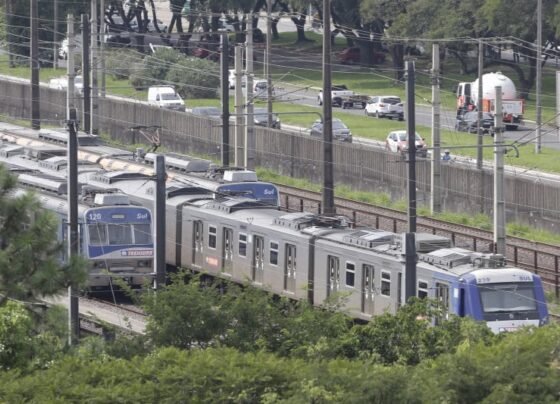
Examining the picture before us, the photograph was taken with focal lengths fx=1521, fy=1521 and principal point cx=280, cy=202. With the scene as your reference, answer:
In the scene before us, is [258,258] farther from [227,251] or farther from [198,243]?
[198,243]

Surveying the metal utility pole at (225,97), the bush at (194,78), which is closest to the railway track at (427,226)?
the metal utility pole at (225,97)

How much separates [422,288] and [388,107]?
46.4 m

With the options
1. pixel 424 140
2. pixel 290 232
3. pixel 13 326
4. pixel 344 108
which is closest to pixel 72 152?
pixel 290 232

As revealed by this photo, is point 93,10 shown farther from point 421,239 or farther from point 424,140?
point 421,239

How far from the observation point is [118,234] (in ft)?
118

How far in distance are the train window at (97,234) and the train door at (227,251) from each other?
2785 mm

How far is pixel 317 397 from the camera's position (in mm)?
15203

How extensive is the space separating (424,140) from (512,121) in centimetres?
732

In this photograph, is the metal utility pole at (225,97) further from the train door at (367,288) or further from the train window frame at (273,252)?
the train door at (367,288)

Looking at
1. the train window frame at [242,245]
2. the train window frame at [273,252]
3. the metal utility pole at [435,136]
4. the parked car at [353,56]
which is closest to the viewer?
the train window frame at [273,252]

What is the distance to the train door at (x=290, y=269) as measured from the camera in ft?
109

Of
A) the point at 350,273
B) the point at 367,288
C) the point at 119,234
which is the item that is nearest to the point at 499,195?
the point at 350,273

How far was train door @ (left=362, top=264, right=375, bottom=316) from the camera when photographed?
3058cm

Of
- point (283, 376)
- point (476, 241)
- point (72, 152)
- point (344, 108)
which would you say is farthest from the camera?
point (344, 108)
